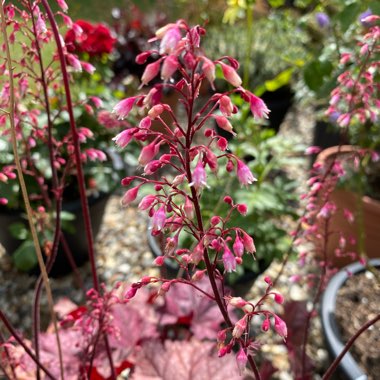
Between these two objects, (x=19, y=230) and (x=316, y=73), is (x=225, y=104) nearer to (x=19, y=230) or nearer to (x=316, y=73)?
(x=316, y=73)

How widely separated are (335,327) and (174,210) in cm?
121

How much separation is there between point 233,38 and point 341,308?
2.59 meters

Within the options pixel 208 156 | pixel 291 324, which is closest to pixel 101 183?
pixel 291 324

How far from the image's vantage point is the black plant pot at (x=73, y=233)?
2.09m

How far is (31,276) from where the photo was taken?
2.29 m

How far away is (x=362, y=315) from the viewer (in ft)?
6.00

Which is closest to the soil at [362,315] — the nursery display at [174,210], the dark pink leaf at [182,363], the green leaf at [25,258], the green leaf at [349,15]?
the nursery display at [174,210]

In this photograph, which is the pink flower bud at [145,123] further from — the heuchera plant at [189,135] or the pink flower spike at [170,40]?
the pink flower spike at [170,40]

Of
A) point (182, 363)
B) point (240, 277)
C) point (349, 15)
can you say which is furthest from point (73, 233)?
point (349, 15)

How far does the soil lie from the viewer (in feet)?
5.41

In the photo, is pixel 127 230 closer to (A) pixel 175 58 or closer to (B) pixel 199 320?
(B) pixel 199 320

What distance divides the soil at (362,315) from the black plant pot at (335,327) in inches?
2.5

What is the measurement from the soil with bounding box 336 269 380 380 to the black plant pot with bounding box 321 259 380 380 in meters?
0.06

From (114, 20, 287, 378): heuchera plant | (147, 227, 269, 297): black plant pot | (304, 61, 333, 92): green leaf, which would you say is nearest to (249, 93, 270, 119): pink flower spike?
(114, 20, 287, 378): heuchera plant
